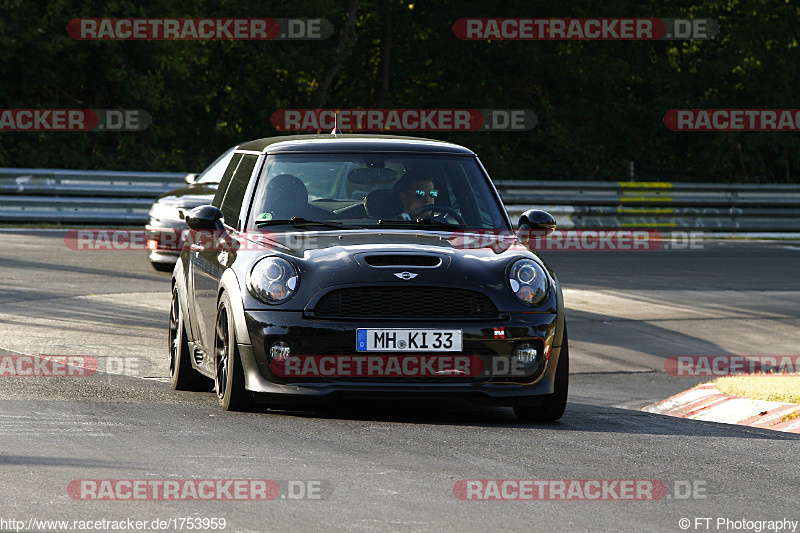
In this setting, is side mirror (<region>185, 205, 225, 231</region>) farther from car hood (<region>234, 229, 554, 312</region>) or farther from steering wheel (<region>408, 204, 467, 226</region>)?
steering wheel (<region>408, 204, 467, 226</region>)

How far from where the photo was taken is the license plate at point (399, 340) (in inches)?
284

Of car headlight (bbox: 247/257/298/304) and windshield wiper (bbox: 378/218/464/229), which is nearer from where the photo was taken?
car headlight (bbox: 247/257/298/304)

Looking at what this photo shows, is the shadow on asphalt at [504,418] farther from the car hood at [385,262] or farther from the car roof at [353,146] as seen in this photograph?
the car roof at [353,146]

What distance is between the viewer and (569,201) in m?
24.2

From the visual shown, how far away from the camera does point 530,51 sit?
31297 mm

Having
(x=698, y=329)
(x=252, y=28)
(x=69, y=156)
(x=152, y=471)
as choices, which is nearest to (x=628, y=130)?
(x=252, y=28)

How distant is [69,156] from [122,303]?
41.1 feet

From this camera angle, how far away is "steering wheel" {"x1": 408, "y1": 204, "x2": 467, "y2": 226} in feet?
27.2

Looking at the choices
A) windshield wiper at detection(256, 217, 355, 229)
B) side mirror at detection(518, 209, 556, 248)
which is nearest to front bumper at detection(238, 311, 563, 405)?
windshield wiper at detection(256, 217, 355, 229)

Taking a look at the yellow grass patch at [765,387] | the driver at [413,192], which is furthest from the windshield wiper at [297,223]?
the yellow grass patch at [765,387]

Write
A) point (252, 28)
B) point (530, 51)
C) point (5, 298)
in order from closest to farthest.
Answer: point (5, 298) → point (252, 28) → point (530, 51)

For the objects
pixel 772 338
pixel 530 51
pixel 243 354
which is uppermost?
pixel 530 51

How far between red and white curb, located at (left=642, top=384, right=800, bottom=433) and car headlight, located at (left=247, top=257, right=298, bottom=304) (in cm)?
353

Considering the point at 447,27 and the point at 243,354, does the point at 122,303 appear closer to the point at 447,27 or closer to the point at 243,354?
the point at 243,354
